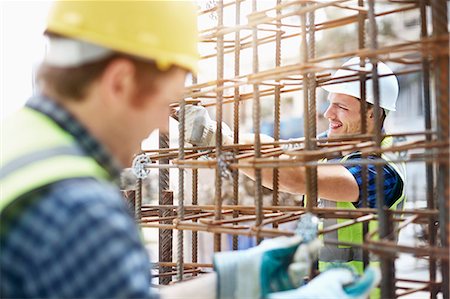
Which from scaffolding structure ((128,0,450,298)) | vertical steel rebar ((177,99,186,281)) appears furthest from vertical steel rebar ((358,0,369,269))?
vertical steel rebar ((177,99,186,281))

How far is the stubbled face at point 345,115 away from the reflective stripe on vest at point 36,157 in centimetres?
318

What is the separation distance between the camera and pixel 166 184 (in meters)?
4.54

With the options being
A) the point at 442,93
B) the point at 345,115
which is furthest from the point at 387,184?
the point at 442,93

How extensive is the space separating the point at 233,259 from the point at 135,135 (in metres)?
0.82

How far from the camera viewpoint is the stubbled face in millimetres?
4676

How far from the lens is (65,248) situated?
5.01ft

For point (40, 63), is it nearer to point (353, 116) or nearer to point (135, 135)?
point (135, 135)

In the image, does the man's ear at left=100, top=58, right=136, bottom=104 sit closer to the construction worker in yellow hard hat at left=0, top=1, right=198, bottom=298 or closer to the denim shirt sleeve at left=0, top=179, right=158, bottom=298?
the construction worker in yellow hard hat at left=0, top=1, right=198, bottom=298

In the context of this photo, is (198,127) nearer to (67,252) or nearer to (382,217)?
(382,217)

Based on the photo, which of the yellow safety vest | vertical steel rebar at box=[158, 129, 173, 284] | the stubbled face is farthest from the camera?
the stubbled face

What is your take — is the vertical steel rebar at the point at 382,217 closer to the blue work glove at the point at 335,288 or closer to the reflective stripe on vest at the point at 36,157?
the blue work glove at the point at 335,288

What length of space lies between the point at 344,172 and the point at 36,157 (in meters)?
2.83

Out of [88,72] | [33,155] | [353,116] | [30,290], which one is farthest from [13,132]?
[353,116]

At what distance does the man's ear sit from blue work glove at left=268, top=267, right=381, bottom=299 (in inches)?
38.3
